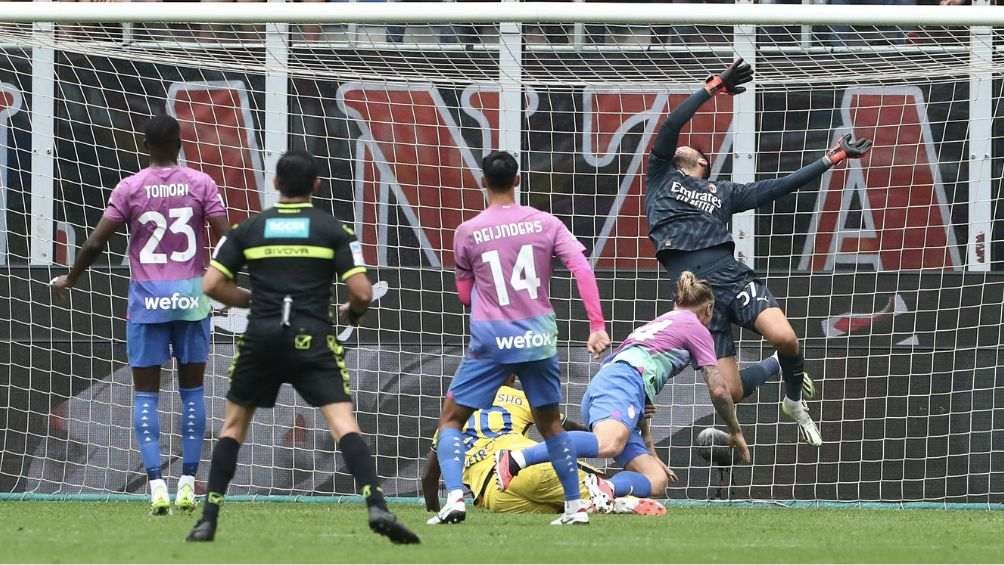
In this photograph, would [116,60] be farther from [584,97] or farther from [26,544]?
[26,544]

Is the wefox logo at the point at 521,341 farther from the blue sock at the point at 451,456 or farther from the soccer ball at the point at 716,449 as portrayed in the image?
the soccer ball at the point at 716,449

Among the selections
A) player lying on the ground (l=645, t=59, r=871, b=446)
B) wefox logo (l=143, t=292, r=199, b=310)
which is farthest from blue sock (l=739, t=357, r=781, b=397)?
wefox logo (l=143, t=292, r=199, b=310)

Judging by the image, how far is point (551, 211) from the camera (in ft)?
40.6

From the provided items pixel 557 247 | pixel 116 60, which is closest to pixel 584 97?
pixel 116 60

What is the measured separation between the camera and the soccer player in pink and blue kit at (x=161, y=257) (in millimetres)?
9023

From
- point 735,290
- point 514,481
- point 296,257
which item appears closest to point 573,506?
point 514,481

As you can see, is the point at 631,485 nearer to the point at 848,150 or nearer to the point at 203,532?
the point at 848,150

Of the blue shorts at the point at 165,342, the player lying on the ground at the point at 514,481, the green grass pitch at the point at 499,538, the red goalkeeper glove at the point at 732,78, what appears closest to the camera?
the green grass pitch at the point at 499,538

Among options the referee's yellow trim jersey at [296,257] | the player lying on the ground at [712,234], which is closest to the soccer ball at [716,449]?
the player lying on the ground at [712,234]

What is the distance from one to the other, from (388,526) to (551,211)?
5800 millimetres

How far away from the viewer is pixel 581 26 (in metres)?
12.0

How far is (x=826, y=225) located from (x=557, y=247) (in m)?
4.59

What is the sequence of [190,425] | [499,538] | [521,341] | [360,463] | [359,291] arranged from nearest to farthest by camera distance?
[360,463] → [359,291] → [499,538] → [521,341] → [190,425]

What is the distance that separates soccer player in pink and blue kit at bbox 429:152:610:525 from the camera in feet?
26.7
